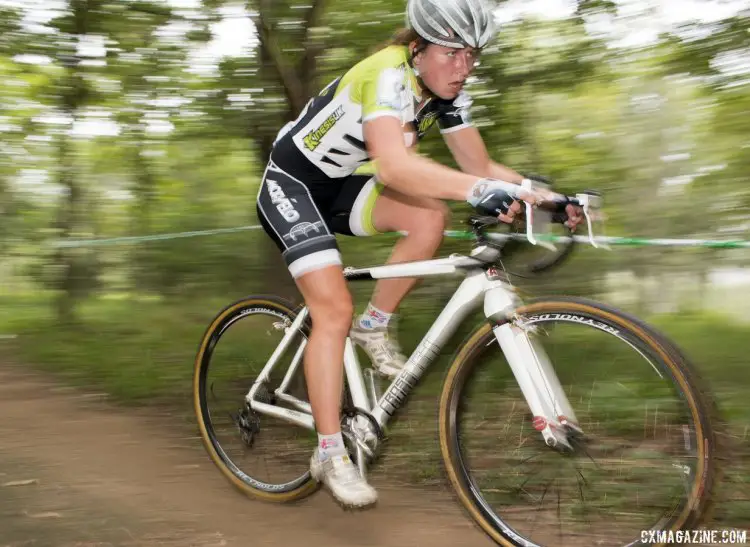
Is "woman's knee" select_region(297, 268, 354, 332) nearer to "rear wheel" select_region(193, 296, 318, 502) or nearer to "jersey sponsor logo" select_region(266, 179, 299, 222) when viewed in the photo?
"jersey sponsor logo" select_region(266, 179, 299, 222)

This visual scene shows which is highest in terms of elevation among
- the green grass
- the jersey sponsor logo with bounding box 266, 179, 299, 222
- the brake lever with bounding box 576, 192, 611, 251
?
the brake lever with bounding box 576, 192, 611, 251

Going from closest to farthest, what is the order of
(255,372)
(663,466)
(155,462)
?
1. (663,466)
2. (255,372)
3. (155,462)

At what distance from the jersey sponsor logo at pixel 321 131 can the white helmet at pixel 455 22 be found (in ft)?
1.68

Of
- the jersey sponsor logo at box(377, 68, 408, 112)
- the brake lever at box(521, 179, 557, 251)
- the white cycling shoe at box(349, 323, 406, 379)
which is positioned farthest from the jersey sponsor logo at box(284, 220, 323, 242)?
the brake lever at box(521, 179, 557, 251)

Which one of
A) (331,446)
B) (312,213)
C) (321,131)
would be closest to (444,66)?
(321,131)

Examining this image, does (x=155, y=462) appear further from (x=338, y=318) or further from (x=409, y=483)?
(x=338, y=318)

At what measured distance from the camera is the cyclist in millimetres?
2977

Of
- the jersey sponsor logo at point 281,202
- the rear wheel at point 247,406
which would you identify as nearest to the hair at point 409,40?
the jersey sponsor logo at point 281,202

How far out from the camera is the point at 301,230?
337cm

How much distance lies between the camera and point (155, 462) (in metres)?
4.64

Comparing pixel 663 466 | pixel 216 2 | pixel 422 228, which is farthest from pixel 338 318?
pixel 216 2

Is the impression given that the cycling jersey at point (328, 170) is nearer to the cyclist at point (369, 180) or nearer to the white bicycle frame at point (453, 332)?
the cyclist at point (369, 180)

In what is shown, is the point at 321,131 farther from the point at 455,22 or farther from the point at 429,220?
the point at 455,22

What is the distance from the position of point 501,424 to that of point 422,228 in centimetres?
94
